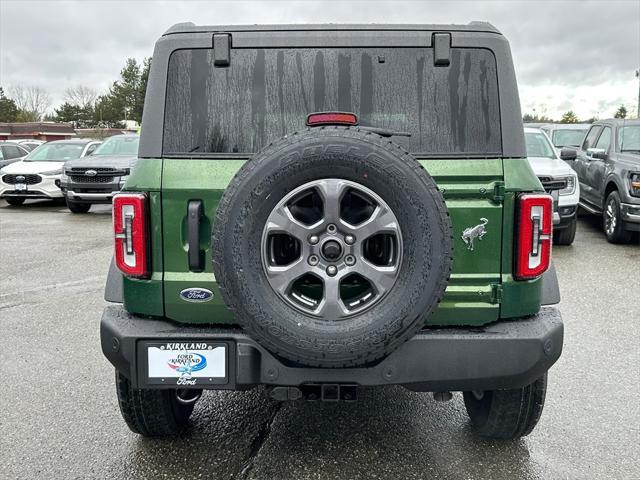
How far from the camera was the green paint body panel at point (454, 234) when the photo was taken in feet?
8.61

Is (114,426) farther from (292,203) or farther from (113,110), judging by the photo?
(113,110)

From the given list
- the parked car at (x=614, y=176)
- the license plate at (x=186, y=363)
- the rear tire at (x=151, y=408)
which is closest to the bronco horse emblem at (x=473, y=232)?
the license plate at (x=186, y=363)

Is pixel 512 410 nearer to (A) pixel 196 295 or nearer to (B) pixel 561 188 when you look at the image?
(A) pixel 196 295

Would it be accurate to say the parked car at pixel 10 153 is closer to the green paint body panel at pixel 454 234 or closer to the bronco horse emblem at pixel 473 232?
the green paint body panel at pixel 454 234

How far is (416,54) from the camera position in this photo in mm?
2742

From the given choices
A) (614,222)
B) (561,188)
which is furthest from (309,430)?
(614,222)

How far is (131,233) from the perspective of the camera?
2.68m

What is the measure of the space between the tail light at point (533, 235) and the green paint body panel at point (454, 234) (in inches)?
1.4

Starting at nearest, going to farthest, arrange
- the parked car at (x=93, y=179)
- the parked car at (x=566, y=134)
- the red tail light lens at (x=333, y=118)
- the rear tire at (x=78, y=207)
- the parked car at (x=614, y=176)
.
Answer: the red tail light lens at (x=333, y=118) → the parked car at (x=614, y=176) → the parked car at (x=93, y=179) → the rear tire at (x=78, y=207) → the parked car at (x=566, y=134)

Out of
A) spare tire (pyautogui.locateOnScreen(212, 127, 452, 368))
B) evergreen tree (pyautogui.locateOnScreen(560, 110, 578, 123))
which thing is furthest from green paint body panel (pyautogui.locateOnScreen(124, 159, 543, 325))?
evergreen tree (pyautogui.locateOnScreen(560, 110, 578, 123))

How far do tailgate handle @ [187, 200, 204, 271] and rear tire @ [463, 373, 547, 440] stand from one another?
5.22ft

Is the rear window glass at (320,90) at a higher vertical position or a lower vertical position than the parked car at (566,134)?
lower

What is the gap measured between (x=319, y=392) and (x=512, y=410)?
1.03 metres

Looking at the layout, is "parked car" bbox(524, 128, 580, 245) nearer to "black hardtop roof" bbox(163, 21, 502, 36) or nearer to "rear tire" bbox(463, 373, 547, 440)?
"rear tire" bbox(463, 373, 547, 440)
